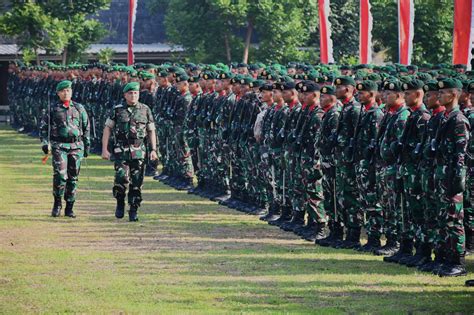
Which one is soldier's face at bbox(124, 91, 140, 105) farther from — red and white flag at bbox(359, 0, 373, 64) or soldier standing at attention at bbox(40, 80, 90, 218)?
red and white flag at bbox(359, 0, 373, 64)

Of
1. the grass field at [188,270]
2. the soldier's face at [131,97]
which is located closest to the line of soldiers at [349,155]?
the grass field at [188,270]

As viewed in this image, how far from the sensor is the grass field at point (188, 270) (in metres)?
12.6

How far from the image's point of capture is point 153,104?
88.9ft

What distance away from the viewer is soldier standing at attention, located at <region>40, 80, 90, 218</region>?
1970cm

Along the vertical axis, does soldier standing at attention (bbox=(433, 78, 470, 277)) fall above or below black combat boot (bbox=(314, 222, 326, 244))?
above

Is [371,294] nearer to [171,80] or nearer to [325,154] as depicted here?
[325,154]

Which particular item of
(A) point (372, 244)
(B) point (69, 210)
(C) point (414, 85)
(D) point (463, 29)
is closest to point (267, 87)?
(D) point (463, 29)

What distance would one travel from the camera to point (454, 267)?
45.9 feet

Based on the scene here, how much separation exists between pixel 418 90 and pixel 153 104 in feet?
42.0

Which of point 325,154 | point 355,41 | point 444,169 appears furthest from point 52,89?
point 444,169

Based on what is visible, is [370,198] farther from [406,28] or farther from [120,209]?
[406,28]

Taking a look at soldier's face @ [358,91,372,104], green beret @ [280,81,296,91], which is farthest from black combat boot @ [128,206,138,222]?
soldier's face @ [358,91,372,104]

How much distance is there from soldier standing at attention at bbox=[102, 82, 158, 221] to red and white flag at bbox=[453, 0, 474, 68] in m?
4.81

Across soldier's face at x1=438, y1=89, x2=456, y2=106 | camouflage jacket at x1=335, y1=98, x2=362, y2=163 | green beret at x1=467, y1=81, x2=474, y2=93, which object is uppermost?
green beret at x1=467, y1=81, x2=474, y2=93
